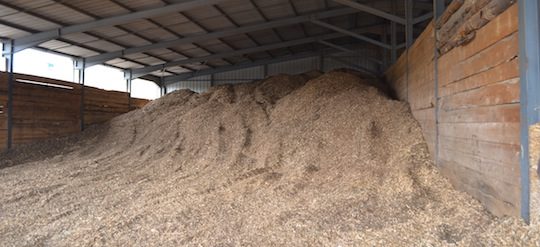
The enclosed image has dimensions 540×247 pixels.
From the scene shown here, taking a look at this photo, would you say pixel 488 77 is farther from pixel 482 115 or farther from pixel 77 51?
pixel 77 51

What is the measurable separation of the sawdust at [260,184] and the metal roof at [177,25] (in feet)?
8.87

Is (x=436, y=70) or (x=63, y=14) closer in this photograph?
(x=436, y=70)

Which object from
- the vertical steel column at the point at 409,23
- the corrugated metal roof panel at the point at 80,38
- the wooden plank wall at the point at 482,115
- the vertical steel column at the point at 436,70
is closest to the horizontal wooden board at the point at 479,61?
the wooden plank wall at the point at 482,115

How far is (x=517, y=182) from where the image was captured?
252 cm

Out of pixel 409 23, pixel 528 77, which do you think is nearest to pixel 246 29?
pixel 409 23

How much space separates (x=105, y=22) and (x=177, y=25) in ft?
7.49

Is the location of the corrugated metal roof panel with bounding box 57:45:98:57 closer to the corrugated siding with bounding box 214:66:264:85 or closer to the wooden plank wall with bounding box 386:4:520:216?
the corrugated siding with bounding box 214:66:264:85

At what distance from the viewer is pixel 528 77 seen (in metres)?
2.33

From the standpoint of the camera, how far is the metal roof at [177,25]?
886 centimetres

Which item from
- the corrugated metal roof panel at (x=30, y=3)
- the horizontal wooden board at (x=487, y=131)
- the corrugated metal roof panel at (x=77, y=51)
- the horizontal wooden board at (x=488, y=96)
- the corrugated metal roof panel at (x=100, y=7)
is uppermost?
the corrugated metal roof panel at (x=100, y=7)

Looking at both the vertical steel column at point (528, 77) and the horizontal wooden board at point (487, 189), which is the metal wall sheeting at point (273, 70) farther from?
the vertical steel column at point (528, 77)

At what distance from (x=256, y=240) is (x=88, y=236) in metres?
1.69

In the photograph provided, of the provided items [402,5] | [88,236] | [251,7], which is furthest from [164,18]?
[88,236]

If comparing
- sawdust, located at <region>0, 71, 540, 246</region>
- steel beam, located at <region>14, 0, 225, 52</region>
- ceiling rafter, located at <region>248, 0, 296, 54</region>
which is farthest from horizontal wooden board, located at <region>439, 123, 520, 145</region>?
ceiling rafter, located at <region>248, 0, 296, 54</region>
